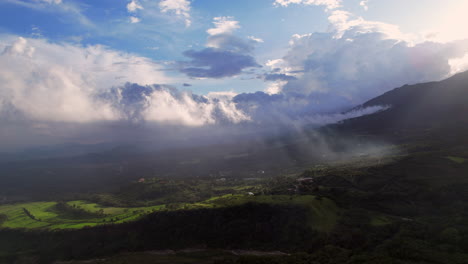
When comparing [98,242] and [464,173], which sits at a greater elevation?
[464,173]

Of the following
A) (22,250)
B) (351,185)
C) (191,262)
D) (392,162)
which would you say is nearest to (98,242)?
(22,250)

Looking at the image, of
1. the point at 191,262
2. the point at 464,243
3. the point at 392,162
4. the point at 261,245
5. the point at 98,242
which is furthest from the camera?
the point at 392,162

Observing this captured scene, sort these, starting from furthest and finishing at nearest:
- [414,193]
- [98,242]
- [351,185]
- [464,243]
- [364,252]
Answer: [351,185], [98,242], [414,193], [364,252], [464,243]

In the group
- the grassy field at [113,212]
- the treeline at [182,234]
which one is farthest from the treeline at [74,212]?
the treeline at [182,234]

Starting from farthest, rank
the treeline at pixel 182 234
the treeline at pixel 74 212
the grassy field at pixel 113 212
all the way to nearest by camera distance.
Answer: the treeline at pixel 74 212, the grassy field at pixel 113 212, the treeline at pixel 182 234

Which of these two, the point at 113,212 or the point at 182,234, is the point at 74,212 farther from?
the point at 182,234

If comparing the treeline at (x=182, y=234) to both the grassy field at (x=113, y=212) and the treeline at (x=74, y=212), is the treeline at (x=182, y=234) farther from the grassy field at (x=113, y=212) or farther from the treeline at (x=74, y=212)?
the treeline at (x=74, y=212)

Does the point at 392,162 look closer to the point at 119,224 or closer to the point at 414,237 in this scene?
the point at 414,237

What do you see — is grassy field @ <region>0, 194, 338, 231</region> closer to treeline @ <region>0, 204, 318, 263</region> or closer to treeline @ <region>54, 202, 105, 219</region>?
treeline @ <region>54, 202, 105, 219</region>
